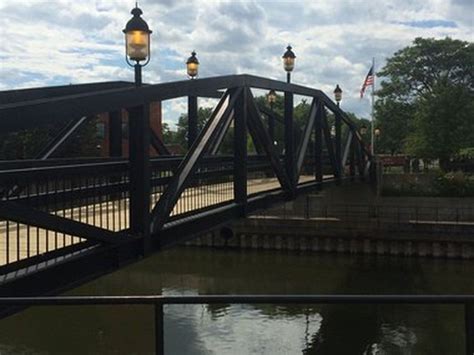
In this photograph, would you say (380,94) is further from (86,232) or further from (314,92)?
(86,232)

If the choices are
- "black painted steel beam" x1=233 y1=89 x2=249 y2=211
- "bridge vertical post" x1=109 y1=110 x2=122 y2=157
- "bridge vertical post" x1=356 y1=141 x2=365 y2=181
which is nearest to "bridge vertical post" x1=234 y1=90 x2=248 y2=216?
"black painted steel beam" x1=233 y1=89 x2=249 y2=211

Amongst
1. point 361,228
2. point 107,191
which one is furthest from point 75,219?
point 361,228

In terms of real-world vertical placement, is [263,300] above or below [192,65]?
below

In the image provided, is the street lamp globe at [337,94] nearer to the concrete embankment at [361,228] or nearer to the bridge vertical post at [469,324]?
the concrete embankment at [361,228]

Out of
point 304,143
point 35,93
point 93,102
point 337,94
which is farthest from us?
point 337,94

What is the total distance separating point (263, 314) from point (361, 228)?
18.5 metres

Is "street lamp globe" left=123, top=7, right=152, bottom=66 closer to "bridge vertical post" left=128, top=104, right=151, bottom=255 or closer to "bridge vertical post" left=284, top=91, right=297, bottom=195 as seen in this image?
"bridge vertical post" left=128, top=104, right=151, bottom=255

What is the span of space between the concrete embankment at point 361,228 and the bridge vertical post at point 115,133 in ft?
60.7

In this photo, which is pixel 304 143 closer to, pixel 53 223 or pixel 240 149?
pixel 240 149

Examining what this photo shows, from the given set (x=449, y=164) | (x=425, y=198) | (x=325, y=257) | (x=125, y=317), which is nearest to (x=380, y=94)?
(x=449, y=164)

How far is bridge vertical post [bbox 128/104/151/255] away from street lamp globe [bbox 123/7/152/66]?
681 millimetres

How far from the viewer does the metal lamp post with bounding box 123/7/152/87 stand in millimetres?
7578

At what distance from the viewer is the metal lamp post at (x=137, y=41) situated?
24.9 ft

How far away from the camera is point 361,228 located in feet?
117
